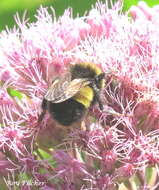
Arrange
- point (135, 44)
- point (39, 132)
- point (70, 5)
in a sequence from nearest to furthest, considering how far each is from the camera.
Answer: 1. point (39, 132)
2. point (135, 44)
3. point (70, 5)

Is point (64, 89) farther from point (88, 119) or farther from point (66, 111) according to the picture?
point (88, 119)

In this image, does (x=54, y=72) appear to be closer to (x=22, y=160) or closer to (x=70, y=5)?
(x=22, y=160)

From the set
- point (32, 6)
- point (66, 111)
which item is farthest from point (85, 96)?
point (32, 6)

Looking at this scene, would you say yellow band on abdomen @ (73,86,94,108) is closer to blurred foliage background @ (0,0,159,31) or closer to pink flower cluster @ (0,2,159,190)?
pink flower cluster @ (0,2,159,190)

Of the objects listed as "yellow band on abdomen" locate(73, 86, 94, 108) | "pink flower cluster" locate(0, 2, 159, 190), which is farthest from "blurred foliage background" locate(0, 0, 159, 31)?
"yellow band on abdomen" locate(73, 86, 94, 108)

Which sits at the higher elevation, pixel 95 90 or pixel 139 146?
pixel 95 90

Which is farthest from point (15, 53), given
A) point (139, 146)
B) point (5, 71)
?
point (139, 146)
